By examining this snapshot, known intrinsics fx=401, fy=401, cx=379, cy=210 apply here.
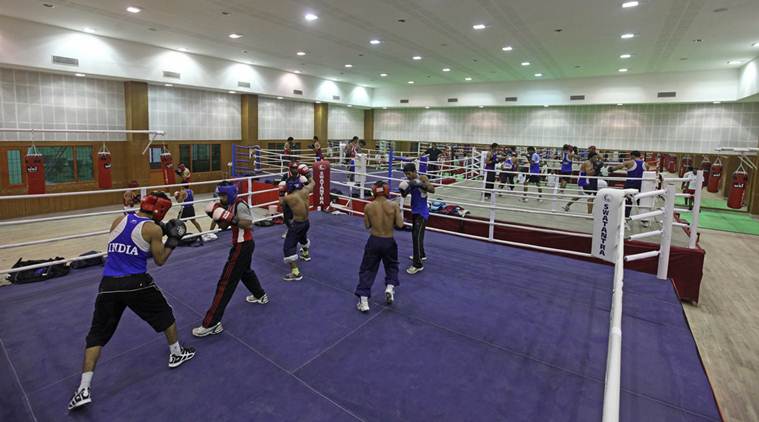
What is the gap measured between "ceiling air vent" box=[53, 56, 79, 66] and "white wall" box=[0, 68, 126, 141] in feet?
3.07

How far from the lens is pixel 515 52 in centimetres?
1135

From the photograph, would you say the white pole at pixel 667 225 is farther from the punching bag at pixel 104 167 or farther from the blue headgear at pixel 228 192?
the punching bag at pixel 104 167

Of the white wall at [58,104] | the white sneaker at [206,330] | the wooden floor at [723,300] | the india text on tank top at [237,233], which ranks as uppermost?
the white wall at [58,104]

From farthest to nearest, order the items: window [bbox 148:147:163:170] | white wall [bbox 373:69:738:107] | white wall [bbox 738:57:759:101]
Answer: white wall [bbox 373:69:738:107] < window [bbox 148:147:163:170] < white wall [bbox 738:57:759:101]

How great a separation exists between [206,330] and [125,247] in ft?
3.46

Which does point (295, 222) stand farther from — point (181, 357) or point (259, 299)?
point (181, 357)

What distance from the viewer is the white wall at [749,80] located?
35.8ft

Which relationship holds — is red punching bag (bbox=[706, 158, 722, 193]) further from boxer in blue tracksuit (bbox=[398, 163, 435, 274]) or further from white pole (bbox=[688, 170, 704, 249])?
boxer in blue tracksuit (bbox=[398, 163, 435, 274])

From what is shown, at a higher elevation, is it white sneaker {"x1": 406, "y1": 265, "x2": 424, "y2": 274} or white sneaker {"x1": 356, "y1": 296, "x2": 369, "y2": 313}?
white sneaker {"x1": 406, "y1": 265, "x2": 424, "y2": 274}

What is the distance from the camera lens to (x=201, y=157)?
14.8m

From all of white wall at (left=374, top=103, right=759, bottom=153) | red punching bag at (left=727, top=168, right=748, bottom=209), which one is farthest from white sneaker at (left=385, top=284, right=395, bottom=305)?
white wall at (left=374, top=103, right=759, bottom=153)

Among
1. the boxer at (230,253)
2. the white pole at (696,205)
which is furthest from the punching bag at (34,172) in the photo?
the white pole at (696,205)

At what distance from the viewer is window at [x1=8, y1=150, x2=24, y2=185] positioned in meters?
10.4

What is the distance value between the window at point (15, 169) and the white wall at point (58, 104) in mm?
399
